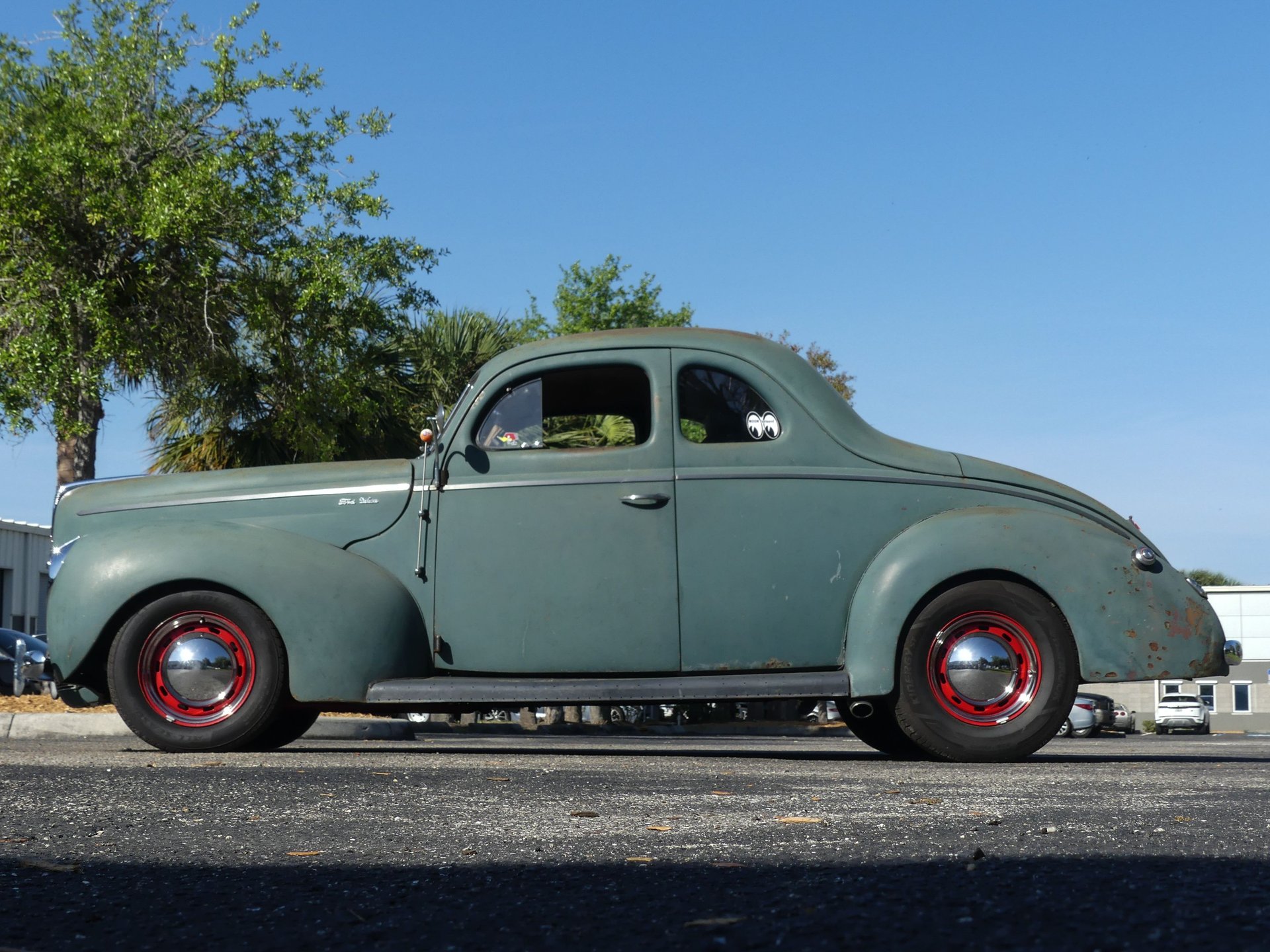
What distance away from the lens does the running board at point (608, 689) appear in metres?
5.66

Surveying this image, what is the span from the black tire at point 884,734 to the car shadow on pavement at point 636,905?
12.4 feet

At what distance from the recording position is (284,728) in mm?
6559

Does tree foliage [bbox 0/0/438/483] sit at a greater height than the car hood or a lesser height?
greater

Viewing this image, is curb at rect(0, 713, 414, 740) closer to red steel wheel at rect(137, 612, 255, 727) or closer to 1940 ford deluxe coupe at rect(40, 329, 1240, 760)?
red steel wheel at rect(137, 612, 255, 727)

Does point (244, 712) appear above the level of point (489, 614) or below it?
below

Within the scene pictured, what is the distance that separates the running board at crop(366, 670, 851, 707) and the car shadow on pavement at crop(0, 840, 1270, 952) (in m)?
2.95

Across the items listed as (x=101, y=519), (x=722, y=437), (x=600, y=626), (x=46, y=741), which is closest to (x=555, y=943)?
(x=600, y=626)

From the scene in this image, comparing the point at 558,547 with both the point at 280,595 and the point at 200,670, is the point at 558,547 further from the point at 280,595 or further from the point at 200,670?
the point at 200,670

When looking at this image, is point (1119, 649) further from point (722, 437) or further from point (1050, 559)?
point (722, 437)

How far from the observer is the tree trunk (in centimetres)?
1472

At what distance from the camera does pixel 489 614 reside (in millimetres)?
5914

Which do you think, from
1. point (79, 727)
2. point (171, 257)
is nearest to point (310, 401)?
point (171, 257)

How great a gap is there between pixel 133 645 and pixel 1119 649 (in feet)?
14.1

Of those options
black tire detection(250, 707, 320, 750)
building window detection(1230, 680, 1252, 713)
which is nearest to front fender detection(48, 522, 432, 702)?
black tire detection(250, 707, 320, 750)
